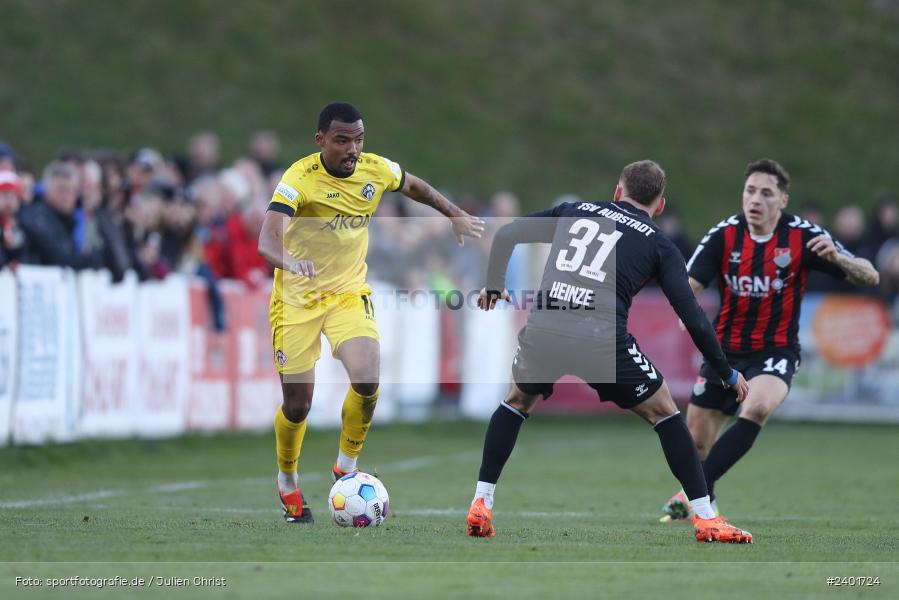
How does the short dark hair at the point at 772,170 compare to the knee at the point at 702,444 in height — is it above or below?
above

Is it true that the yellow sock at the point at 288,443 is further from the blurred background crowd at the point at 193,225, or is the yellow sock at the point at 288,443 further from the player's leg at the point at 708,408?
the blurred background crowd at the point at 193,225

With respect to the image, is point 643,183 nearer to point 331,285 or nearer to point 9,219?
point 331,285

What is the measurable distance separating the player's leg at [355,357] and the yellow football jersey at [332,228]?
0.14 metres

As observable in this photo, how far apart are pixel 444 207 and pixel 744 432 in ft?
8.51

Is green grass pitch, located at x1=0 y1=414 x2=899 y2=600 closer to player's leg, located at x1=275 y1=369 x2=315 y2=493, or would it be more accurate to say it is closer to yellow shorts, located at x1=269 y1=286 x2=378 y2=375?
player's leg, located at x1=275 y1=369 x2=315 y2=493

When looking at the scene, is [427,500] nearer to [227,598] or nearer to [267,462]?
[267,462]

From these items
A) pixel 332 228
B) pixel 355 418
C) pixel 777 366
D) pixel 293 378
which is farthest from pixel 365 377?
pixel 777 366

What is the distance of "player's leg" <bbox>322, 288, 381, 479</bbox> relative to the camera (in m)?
9.54

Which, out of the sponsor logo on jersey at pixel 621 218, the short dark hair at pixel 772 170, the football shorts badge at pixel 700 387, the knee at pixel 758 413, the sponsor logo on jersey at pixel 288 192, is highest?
the short dark hair at pixel 772 170

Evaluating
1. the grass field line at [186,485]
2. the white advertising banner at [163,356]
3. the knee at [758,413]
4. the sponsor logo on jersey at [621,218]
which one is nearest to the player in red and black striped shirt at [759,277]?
the knee at [758,413]

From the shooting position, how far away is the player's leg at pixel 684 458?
8.55 meters

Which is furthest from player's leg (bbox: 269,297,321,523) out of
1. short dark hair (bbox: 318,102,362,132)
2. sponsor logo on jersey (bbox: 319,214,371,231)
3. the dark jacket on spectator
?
the dark jacket on spectator

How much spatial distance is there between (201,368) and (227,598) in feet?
37.5

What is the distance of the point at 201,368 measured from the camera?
1733 cm
